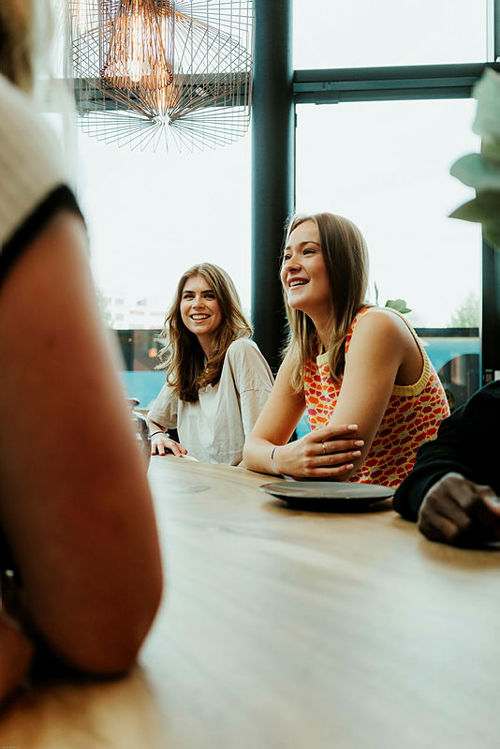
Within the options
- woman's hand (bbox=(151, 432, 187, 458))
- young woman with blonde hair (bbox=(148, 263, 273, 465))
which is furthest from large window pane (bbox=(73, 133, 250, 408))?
woman's hand (bbox=(151, 432, 187, 458))

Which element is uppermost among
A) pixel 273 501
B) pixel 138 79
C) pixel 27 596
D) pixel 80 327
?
pixel 138 79

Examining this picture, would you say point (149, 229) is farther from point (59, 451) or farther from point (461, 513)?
point (59, 451)

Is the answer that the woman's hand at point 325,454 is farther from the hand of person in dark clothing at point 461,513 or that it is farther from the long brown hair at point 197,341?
the long brown hair at point 197,341

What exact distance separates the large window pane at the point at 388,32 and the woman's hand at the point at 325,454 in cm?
Result: 316

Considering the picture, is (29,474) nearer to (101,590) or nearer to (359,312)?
A: (101,590)

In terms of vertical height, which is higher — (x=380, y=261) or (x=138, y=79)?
(x=138, y=79)

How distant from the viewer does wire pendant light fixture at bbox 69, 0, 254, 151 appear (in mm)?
2166

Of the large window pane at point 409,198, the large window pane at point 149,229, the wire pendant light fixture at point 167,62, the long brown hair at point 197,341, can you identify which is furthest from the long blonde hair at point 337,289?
the large window pane at point 149,229

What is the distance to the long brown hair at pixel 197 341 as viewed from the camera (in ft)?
10.7

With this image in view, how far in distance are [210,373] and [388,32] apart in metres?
2.37

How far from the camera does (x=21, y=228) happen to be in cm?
46

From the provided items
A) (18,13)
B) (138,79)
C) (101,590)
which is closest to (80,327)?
(101,590)

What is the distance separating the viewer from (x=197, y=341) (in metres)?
3.43

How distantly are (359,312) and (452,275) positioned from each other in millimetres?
2126
